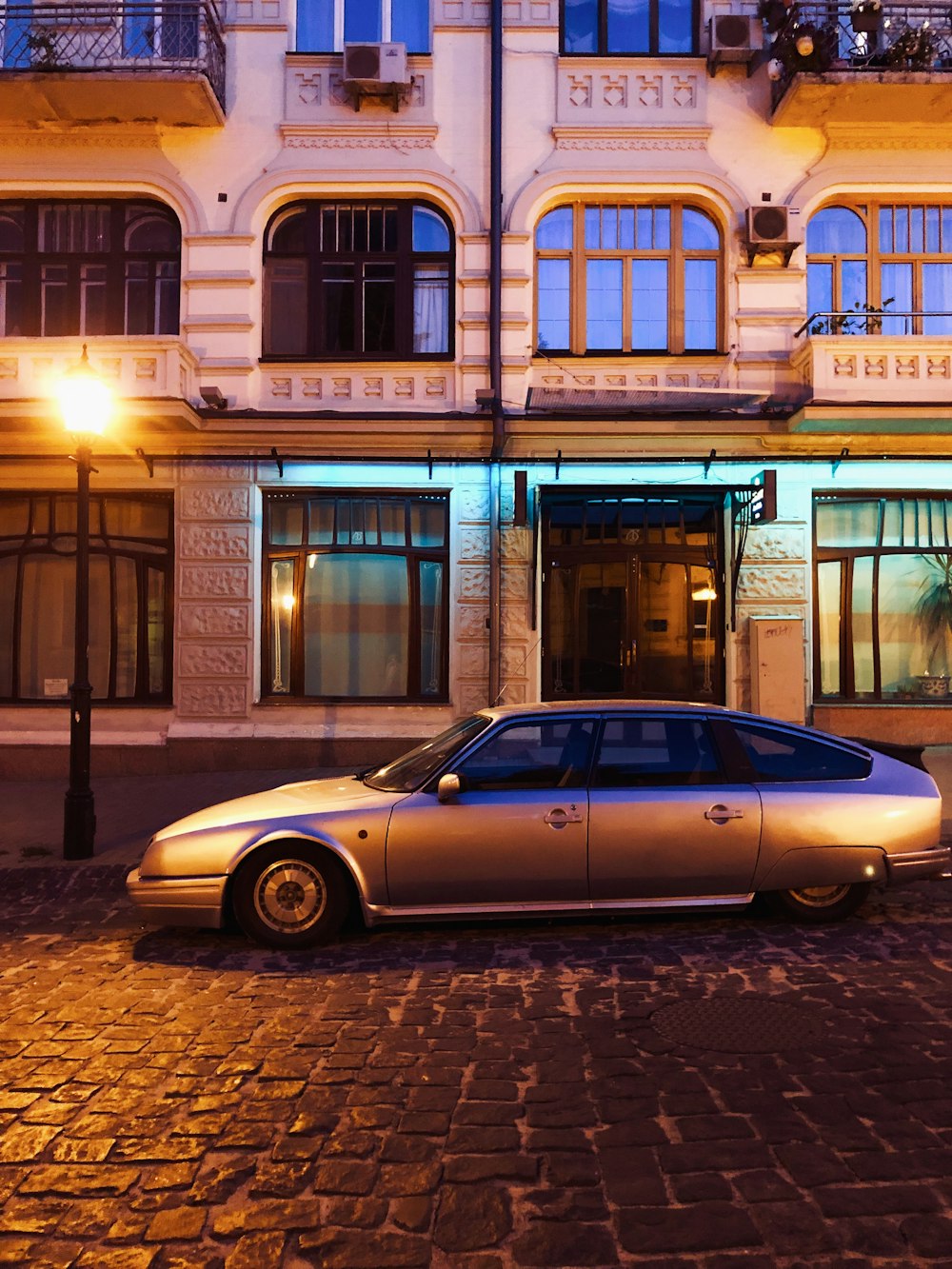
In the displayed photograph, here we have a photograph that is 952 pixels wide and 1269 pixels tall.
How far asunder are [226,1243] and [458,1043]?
1587 mm

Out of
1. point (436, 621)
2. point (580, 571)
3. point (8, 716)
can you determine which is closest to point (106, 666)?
point (8, 716)

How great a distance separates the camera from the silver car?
18.5 feet

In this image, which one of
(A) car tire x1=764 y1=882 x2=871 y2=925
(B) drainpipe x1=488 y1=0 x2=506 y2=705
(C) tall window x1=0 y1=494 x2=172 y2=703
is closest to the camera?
(A) car tire x1=764 y1=882 x2=871 y2=925

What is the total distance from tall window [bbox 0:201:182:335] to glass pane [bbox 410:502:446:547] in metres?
4.35

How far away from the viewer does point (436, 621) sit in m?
13.0

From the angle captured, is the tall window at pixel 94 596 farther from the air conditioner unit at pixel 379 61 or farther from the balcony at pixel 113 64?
the air conditioner unit at pixel 379 61

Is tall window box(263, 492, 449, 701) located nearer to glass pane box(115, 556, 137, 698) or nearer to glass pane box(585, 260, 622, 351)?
glass pane box(115, 556, 137, 698)

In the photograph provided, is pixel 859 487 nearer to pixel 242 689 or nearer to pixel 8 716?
pixel 242 689

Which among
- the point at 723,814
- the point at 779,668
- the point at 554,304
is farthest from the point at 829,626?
the point at 723,814

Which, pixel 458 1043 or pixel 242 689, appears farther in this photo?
pixel 242 689

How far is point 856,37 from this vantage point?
1267 centimetres

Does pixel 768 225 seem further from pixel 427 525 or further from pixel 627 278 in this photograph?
pixel 427 525

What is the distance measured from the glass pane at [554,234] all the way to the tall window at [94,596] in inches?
253

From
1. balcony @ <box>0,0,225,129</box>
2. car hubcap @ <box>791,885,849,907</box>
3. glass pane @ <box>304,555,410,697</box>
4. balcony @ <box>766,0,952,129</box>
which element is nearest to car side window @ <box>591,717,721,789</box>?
car hubcap @ <box>791,885,849,907</box>
